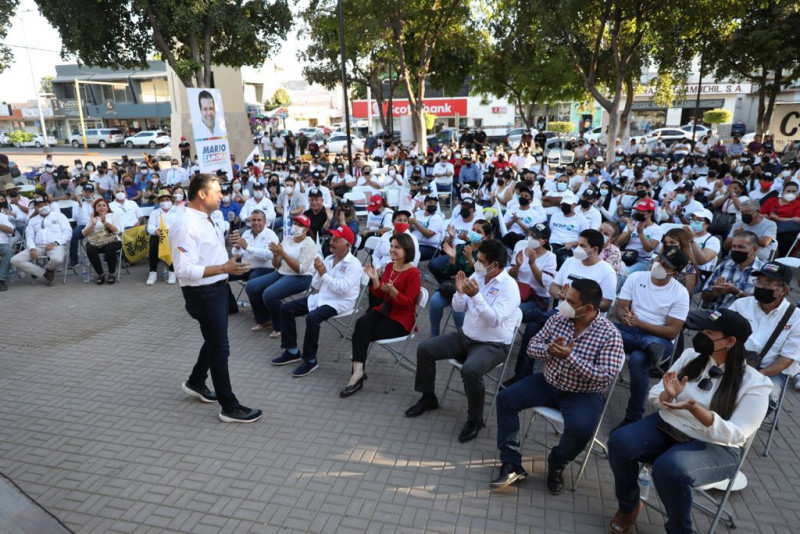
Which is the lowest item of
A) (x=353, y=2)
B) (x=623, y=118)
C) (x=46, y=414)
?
(x=46, y=414)

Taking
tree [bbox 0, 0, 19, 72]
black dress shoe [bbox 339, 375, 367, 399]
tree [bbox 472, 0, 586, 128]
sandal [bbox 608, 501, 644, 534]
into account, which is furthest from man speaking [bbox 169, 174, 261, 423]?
tree [bbox 472, 0, 586, 128]

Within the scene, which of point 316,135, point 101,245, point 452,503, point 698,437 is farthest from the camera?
point 316,135

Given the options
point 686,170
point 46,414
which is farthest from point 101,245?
point 686,170

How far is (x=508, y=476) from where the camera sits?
3.79 m

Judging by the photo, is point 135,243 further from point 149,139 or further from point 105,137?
point 105,137

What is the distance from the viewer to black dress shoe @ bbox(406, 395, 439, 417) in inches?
189

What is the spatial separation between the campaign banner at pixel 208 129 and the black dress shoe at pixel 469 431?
8.90m

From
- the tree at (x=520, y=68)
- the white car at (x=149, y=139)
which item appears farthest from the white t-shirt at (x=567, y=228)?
the white car at (x=149, y=139)

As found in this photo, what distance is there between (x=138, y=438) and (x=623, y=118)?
20.9 metres

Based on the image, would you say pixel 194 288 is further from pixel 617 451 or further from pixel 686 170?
pixel 686 170

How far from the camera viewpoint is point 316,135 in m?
41.5

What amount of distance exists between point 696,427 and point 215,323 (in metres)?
3.58

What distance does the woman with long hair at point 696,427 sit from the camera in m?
3.08

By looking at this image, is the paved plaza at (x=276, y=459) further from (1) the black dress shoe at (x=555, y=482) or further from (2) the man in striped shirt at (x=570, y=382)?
(2) the man in striped shirt at (x=570, y=382)
